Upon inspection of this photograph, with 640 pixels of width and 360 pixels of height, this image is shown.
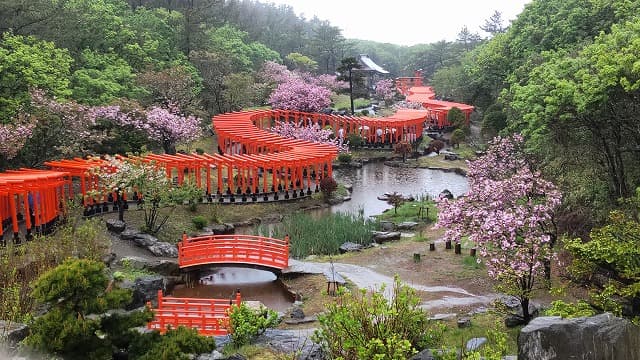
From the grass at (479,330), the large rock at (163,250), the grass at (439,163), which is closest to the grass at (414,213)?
the large rock at (163,250)

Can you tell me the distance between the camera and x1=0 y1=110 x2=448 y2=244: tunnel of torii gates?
57.6 ft

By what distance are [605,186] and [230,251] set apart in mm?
10296

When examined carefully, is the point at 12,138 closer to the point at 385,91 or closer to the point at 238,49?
the point at 238,49

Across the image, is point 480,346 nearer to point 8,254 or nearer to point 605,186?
point 605,186

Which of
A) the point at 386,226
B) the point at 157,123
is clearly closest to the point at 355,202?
the point at 386,226

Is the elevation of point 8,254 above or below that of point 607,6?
below

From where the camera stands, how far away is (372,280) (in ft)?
50.6

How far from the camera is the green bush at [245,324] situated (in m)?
10.0

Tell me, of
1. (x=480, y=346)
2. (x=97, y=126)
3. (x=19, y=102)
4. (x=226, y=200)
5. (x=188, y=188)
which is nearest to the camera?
(x=480, y=346)

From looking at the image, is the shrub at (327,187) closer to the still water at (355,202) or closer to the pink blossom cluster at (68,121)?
the still water at (355,202)

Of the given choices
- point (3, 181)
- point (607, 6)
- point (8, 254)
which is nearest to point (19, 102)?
point (3, 181)

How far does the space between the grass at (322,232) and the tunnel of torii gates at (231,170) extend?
3511 millimetres

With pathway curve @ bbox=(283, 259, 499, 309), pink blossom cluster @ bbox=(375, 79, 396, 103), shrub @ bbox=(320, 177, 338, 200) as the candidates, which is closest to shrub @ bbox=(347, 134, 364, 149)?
shrub @ bbox=(320, 177, 338, 200)

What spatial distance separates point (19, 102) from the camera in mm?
21906
